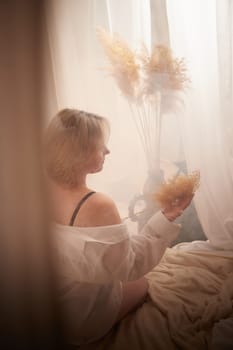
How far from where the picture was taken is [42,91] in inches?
26.7

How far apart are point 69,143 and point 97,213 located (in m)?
0.18

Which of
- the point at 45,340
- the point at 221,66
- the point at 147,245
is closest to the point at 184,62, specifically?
the point at 221,66

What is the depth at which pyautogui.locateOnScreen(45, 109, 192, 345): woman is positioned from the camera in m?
0.74

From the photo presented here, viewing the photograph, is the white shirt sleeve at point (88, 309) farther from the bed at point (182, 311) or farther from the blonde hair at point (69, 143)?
the blonde hair at point (69, 143)

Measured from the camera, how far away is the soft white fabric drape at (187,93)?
804 millimetres

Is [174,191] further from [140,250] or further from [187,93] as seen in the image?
[187,93]

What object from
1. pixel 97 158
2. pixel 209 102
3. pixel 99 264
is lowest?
pixel 99 264

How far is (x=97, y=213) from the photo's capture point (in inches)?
30.5

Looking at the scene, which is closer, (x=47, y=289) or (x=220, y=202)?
(x=47, y=289)

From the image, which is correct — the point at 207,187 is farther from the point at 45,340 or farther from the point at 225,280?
the point at 45,340

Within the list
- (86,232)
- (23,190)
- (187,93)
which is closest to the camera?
(23,190)

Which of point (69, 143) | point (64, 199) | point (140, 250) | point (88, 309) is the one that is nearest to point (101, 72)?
point (69, 143)

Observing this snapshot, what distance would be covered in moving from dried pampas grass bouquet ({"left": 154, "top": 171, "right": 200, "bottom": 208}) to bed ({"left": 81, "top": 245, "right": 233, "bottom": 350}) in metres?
0.23

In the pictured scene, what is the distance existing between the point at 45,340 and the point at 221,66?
0.93 meters
